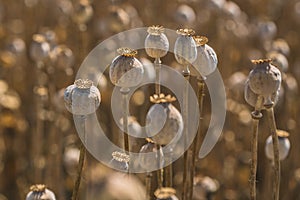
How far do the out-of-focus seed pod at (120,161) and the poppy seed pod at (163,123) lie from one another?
6 cm

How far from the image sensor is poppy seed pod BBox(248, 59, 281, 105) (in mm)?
1001

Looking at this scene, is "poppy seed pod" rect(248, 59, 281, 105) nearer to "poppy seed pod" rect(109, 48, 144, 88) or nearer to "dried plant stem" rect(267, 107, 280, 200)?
"dried plant stem" rect(267, 107, 280, 200)

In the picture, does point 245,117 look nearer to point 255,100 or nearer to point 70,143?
point 70,143

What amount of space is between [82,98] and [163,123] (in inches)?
6.2

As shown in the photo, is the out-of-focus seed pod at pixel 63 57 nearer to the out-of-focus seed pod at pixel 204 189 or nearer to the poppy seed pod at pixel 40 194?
the out-of-focus seed pod at pixel 204 189

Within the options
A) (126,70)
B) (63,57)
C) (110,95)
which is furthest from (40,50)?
Answer: (126,70)

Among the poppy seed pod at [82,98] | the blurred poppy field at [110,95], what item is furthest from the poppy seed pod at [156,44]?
the blurred poppy field at [110,95]

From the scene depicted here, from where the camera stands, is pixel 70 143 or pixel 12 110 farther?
pixel 12 110

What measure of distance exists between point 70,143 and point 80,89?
44.2 inches

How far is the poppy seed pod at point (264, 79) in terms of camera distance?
3.28ft

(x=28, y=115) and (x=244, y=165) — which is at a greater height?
(x=28, y=115)

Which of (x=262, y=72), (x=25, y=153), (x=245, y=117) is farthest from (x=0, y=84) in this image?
(x=262, y=72)

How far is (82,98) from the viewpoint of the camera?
0.99 metres

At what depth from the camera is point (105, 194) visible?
1055 mm
